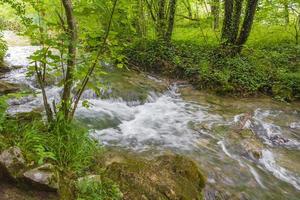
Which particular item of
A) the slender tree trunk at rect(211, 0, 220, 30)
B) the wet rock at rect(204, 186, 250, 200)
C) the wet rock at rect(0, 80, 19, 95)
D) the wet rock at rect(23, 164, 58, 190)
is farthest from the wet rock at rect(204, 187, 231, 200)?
the slender tree trunk at rect(211, 0, 220, 30)

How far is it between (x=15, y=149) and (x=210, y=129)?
13.2ft

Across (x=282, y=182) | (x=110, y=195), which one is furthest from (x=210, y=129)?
(x=110, y=195)

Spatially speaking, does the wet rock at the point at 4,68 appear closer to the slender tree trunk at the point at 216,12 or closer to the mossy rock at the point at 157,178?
the mossy rock at the point at 157,178

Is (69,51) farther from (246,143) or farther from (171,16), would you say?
(171,16)

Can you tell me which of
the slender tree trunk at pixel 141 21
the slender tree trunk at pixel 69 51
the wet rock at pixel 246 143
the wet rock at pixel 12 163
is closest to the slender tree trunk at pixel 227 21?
the slender tree trunk at pixel 141 21

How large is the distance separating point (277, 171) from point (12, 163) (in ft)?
12.3

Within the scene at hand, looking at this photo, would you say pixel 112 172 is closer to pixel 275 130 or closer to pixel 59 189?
pixel 59 189

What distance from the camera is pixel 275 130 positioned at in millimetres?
6180

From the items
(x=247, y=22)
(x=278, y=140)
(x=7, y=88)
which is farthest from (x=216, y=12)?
(x=7, y=88)

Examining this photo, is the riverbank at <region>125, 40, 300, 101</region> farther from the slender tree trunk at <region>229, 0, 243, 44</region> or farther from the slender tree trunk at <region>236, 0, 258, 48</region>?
the slender tree trunk at <region>229, 0, 243, 44</region>

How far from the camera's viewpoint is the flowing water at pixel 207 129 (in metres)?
4.36

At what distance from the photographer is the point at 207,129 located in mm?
5980

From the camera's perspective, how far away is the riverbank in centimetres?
841

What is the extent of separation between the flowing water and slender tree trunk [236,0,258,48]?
8.19 ft
